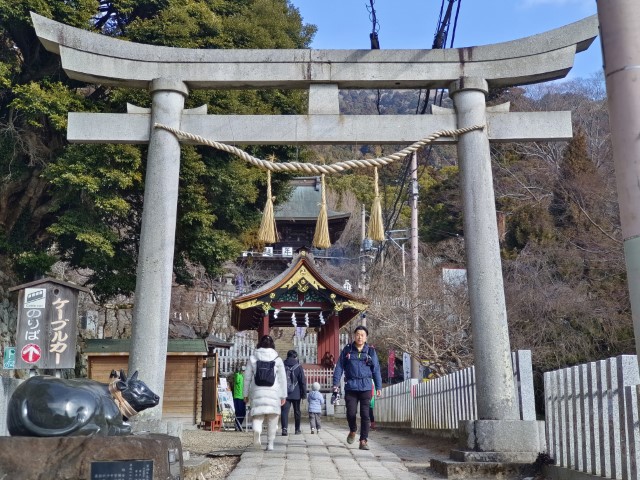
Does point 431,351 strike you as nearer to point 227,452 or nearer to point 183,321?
point 227,452

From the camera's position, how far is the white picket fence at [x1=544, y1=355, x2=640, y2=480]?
4.75 metres

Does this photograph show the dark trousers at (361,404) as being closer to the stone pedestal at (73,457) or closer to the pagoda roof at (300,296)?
the stone pedestal at (73,457)

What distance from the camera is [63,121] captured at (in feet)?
41.2

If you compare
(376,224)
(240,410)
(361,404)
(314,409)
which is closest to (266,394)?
(361,404)

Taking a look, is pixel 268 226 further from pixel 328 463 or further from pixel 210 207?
pixel 210 207

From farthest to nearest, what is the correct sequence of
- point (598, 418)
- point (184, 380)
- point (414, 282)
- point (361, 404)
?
point (414, 282) < point (184, 380) < point (361, 404) < point (598, 418)

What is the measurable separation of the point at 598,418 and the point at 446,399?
230 inches

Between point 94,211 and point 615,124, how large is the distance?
37.6 ft

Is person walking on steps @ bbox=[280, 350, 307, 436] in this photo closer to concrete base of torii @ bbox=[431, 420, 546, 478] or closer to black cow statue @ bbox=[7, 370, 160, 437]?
concrete base of torii @ bbox=[431, 420, 546, 478]

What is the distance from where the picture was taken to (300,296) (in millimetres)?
19672

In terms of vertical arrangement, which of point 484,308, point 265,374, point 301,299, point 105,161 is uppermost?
point 105,161

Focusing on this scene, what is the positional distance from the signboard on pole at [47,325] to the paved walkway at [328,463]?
2626mm

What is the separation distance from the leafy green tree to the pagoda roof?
12.8 feet

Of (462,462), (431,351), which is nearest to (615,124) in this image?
(462,462)
